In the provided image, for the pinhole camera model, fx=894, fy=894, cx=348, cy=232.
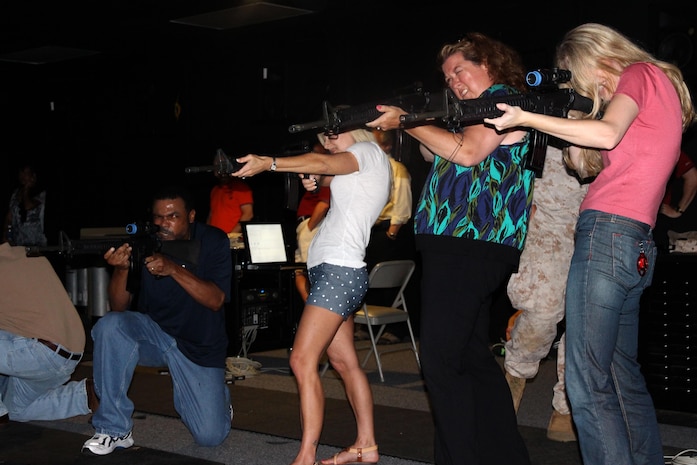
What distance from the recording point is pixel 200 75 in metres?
10.6

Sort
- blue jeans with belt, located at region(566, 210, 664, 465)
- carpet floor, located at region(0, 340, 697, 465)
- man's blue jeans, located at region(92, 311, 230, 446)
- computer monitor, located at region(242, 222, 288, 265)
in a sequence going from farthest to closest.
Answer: computer monitor, located at region(242, 222, 288, 265) → man's blue jeans, located at region(92, 311, 230, 446) → carpet floor, located at region(0, 340, 697, 465) → blue jeans with belt, located at region(566, 210, 664, 465)

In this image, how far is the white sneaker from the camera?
375 centimetres

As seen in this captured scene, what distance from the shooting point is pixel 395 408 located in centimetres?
480

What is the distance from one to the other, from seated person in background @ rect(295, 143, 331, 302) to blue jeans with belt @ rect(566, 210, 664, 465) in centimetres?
299

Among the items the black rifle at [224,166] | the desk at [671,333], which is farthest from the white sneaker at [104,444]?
the desk at [671,333]

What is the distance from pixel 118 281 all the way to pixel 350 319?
3.61 feet

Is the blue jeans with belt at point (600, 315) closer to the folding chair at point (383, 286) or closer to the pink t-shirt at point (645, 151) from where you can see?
the pink t-shirt at point (645, 151)

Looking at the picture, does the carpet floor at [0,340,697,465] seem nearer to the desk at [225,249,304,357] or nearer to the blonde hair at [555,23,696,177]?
the desk at [225,249,304,357]

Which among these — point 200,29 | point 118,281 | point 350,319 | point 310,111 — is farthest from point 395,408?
point 200,29

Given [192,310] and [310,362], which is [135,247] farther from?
[310,362]

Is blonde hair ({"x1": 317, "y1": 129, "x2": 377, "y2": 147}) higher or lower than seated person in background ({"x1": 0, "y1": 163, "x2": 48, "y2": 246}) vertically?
higher

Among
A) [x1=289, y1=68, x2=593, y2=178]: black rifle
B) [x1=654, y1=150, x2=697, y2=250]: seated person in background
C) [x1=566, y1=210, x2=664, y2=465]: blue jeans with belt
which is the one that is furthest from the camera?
[x1=654, y1=150, x2=697, y2=250]: seated person in background

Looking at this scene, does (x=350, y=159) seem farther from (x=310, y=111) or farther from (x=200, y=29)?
(x=200, y=29)

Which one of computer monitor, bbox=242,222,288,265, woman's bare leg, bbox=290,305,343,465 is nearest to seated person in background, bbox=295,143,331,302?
computer monitor, bbox=242,222,288,265
